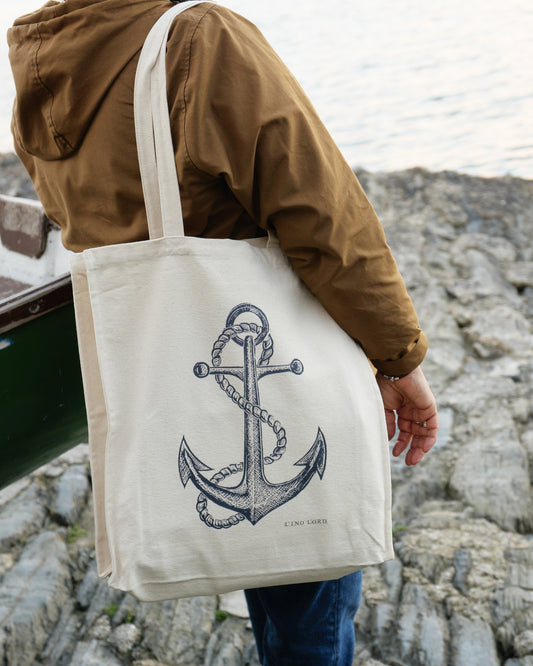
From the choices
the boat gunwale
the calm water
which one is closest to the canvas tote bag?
the boat gunwale

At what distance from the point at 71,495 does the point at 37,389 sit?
0.99 metres

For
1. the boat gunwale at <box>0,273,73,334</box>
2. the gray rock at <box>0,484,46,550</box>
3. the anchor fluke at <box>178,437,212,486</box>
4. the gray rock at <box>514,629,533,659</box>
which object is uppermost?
the anchor fluke at <box>178,437,212,486</box>

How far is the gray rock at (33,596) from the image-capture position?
1978mm

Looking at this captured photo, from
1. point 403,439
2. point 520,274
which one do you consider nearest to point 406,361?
point 403,439

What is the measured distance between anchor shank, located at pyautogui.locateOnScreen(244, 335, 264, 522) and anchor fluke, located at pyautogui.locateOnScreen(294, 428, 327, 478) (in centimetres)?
8

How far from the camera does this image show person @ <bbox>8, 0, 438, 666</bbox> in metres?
1.00

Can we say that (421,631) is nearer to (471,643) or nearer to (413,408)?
(471,643)

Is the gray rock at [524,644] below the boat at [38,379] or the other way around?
below

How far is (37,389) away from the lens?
1.67 metres

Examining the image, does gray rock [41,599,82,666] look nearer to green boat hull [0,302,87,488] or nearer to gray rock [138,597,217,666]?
gray rock [138,597,217,666]

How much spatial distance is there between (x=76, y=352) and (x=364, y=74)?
9.63 metres

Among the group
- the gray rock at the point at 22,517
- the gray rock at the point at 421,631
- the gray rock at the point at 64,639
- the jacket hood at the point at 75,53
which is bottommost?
the gray rock at the point at 22,517

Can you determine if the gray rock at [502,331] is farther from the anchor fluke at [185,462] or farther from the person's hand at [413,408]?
the anchor fluke at [185,462]

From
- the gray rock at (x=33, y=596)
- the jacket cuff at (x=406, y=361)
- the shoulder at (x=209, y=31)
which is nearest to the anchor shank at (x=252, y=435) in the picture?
the jacket cuff at (x=406, y=361)
